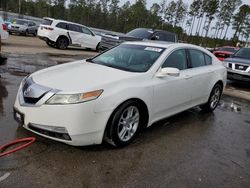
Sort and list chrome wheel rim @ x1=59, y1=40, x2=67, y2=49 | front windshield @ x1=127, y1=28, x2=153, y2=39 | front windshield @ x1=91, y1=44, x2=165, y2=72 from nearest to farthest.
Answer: front windshield @ x1=91, y1=44, x2=165, y2=72 < front windshield @ x1=127, y1=28, x2=153, y2=39 < chrome wheel rim @ x1=59, y1=40, x2=67, y2=49

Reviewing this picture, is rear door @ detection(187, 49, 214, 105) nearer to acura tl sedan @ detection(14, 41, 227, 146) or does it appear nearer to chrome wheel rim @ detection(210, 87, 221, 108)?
acura tl sedan @ detection(14, 41, 227, 146)

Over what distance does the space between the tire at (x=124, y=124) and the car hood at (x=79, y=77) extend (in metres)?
0.41

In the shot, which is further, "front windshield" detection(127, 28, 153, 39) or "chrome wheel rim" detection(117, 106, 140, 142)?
"front windshield" detection(127, 28, 153, 39)

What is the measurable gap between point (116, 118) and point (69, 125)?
64 cm

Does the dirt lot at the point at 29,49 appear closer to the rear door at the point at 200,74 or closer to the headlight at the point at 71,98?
the rear door at the point at 200,74

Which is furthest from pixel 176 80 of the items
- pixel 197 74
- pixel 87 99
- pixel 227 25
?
pixel 227 25

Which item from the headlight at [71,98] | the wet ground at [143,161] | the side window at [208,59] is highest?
the side window at [208,59]

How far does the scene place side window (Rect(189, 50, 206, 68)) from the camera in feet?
17.8

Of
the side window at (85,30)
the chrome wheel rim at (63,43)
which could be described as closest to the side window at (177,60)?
the chrome wheel rim at (63,43)

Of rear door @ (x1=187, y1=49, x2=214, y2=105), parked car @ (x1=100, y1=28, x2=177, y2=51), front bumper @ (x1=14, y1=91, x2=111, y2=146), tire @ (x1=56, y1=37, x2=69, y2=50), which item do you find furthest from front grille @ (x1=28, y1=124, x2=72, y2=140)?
tire @ (x1=56, y1=37, x2=69, y2=50)

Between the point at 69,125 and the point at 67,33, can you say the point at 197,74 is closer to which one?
the point at 69,125

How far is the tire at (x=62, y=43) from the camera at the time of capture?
56.3 ft

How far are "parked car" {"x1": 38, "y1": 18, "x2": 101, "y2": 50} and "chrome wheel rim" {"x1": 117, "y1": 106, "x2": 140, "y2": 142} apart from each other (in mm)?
13823

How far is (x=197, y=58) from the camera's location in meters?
5.64
